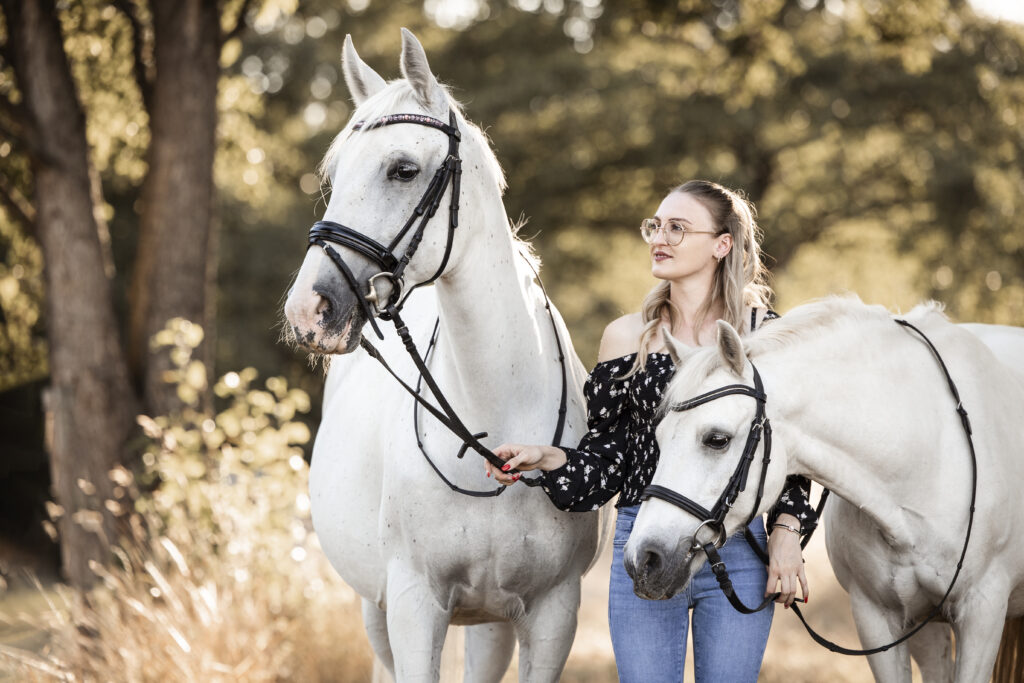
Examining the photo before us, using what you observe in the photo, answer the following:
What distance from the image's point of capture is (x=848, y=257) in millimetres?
16031

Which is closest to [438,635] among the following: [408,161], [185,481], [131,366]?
[408,161]

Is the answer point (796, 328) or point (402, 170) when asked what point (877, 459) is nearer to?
point (796, 328)

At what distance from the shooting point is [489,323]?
2762mm

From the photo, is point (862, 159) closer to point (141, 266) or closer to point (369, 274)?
point (141, 266)

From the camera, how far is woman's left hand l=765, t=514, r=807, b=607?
260 cm

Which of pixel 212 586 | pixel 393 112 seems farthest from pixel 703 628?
pixel 212 586

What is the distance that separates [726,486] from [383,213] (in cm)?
109

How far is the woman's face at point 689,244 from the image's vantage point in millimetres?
2854

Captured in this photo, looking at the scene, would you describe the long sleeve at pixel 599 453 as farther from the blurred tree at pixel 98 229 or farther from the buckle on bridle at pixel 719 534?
the blurred tree at pixel 98 229

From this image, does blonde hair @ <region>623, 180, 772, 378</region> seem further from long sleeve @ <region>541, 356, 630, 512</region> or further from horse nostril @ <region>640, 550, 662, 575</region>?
horse nostril @ <region>640, 550, 662, 575</region>

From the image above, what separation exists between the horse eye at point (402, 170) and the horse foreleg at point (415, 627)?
120 cm

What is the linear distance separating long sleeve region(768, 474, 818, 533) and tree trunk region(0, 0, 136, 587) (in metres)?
4.72

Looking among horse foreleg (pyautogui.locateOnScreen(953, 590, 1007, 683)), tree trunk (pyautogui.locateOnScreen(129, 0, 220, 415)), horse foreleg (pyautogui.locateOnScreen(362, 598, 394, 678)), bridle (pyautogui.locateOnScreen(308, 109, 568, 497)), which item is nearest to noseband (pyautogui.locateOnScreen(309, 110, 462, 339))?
bridle (pyautogui.locateOnScreen(308, 109, 568, 497))

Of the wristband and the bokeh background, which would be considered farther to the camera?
the bokeh background
